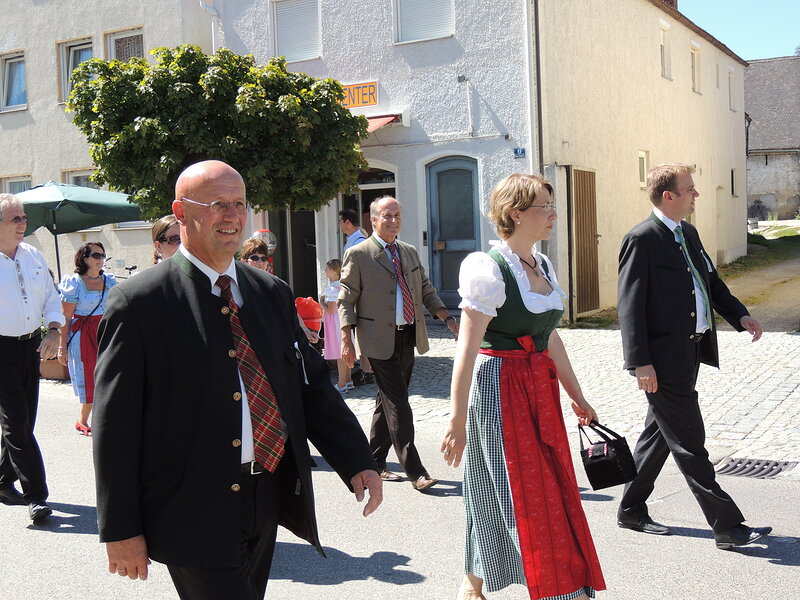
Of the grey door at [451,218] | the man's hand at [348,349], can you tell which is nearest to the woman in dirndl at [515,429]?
the man's hand at [348,349]

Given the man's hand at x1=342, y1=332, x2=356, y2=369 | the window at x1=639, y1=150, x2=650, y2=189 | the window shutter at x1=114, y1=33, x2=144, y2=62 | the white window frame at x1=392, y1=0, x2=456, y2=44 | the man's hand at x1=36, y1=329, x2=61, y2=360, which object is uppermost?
the window shutter at x1=114, y1=33, x2=144, y2=62

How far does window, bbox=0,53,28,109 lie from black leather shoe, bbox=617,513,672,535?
19.3 m

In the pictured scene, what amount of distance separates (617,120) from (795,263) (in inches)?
367

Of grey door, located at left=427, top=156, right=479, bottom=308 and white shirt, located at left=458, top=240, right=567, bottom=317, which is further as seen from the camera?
grey door, located at left=427, top=156, right=479, bottom=308

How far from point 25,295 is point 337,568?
9.74 ft

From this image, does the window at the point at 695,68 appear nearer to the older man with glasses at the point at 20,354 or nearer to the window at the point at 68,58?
the window at the point at 68,58

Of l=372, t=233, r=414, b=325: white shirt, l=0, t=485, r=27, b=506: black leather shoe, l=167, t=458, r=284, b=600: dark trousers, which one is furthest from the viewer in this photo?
l=372, t=233, r=414, b=325: white shirt

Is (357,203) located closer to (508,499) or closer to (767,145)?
(508,499)

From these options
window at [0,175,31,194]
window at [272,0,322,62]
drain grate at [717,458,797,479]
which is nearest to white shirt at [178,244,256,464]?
drain grate at [717,458,797,479]

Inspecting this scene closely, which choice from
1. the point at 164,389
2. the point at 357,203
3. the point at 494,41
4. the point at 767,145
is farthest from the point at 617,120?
the point at 767,145

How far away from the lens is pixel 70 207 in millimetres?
13281

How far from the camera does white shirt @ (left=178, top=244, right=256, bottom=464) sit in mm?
2787

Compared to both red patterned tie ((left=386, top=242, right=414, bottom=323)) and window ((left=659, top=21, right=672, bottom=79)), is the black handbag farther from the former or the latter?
window ((left=659, top=21, right=672, bottom=79))

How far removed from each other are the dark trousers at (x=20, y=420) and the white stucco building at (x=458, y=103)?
1034 cm
